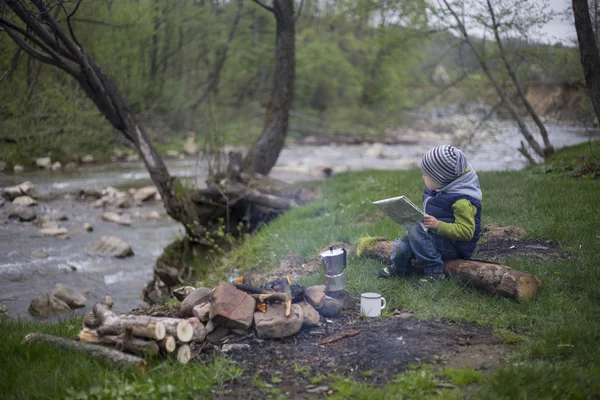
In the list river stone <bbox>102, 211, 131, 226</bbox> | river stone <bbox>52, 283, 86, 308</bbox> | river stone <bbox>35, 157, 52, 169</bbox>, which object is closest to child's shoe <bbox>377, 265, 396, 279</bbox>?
river stone <bbox>52, 283, 86, 308</bbox>

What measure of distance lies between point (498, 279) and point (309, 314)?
160 centimetres

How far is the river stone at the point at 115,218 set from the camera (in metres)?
12.1

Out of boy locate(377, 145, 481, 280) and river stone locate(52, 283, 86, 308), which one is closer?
boy locate(377, 145, 481, 280)

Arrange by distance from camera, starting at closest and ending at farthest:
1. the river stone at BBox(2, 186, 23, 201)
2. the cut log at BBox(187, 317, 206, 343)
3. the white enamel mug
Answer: the cut log at BBox(187, 317, 206, 343), the white enamel mug, the river stone at BBox(2, 186, 23, 201)

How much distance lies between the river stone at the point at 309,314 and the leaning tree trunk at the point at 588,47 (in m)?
4.01

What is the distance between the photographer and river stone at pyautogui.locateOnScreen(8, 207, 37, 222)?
1145 cm

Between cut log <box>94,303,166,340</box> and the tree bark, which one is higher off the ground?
the tree bark

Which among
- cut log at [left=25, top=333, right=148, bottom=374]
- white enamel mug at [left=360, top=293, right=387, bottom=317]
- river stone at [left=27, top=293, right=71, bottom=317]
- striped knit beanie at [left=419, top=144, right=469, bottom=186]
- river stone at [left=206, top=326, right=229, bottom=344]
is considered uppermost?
striped knit beanie at [left=419, top=144, right=469, bottom=186]

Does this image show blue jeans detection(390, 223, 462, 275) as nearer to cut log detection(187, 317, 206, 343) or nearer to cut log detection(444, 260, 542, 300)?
cut log detection(444, 260, 542, 300)

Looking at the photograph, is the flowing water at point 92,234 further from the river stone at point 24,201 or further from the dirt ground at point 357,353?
the dirt ground at point 357,353

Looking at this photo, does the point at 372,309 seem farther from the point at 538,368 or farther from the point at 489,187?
the point at 489,187

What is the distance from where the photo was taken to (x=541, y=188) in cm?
841

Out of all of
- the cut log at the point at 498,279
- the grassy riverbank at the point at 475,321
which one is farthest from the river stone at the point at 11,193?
the cut log at the point at 498,279

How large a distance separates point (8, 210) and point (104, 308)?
8.69 meters
